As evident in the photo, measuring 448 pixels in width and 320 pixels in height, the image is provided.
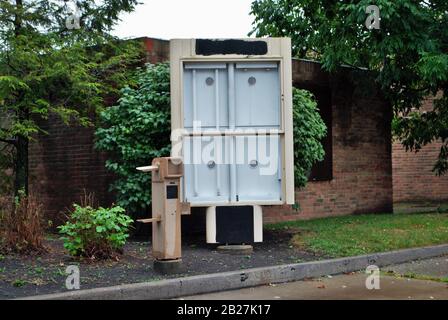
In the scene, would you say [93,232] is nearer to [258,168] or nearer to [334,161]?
[258,168]

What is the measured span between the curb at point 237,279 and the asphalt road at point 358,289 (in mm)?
123

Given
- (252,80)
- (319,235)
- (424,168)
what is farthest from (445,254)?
(424,168)

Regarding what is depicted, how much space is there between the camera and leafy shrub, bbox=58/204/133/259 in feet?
27.4

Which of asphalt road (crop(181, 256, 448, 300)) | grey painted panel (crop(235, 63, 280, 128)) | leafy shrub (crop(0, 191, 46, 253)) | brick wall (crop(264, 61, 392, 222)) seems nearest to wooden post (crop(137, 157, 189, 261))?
asphalt road (crop(181, 256, 448, 300))

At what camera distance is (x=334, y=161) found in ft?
48.9

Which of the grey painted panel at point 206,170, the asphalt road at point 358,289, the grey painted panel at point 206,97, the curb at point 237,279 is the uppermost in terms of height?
the grey painted panel at point 206,97

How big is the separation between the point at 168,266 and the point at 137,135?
10.8 feet

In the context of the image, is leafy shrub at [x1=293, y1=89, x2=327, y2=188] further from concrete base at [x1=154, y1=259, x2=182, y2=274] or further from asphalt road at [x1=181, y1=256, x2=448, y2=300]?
concrete base at [x1=154, y1=259, x2=182, y2=274]

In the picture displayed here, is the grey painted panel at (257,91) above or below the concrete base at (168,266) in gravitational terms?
above

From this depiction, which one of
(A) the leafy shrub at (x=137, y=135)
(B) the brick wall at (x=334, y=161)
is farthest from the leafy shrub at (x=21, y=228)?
(B) the brick wall at (x=334, y=161)

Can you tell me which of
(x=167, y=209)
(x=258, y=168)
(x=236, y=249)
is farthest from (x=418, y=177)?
(x=167, y=209)

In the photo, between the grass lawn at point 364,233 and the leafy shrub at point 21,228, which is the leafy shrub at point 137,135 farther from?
the grass lawn at point 364,233

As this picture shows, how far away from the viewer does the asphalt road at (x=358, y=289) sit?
7.35 meters

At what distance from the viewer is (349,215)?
14969mm
